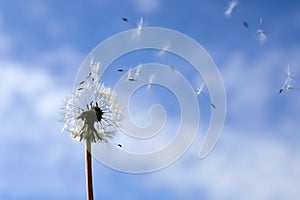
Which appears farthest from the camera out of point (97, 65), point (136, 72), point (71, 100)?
point (71, 100)

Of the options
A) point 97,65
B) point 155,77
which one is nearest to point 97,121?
point 97,65

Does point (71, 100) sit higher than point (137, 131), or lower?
higher


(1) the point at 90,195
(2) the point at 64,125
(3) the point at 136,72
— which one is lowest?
(1) the point at 90,195

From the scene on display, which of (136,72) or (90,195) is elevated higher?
(136,72)

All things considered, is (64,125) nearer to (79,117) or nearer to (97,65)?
(79,117)

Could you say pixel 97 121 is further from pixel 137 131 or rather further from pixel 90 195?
pixel 90 195

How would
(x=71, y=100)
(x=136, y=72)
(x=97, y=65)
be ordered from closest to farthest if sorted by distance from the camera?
(x=136, y=72), (x=97, y=65), (x=71, y=100)

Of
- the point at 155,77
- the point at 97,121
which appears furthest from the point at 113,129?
the point at 155,77

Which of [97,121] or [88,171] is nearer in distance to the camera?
[88,171]

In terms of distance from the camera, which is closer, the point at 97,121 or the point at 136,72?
the point at 136,72
